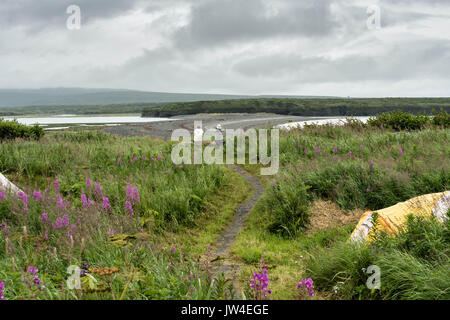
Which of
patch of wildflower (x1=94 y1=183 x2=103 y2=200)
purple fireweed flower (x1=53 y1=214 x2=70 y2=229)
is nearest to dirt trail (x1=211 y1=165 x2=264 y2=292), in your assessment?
purple fireweed flower (x1=53 y1=214 x2=70 y2=229)

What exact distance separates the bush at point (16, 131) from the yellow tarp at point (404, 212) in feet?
54.8

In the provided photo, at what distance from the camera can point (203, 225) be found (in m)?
8.77

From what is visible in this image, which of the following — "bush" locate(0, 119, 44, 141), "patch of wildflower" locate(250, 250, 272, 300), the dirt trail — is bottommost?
the dirt trail

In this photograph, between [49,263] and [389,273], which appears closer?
[389,273]

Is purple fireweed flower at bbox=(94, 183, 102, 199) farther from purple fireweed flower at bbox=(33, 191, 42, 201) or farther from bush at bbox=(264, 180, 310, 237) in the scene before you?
bush at bbox=(264, 180, 310, 237)

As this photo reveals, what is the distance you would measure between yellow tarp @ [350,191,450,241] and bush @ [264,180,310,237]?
177 cm

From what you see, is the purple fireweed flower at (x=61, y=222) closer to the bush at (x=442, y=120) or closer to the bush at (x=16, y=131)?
the bush at (x=16, y=131)

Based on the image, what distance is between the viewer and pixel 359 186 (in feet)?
30.7

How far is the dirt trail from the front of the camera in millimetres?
5950

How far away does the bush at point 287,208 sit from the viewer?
8.13 m

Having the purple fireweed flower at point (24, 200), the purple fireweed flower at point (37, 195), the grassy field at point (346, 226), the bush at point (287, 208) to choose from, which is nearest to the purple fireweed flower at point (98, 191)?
the purple fireweed flower at point (37, 195)

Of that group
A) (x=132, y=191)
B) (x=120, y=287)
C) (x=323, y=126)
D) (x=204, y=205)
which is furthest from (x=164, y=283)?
(x=323, y=126)
